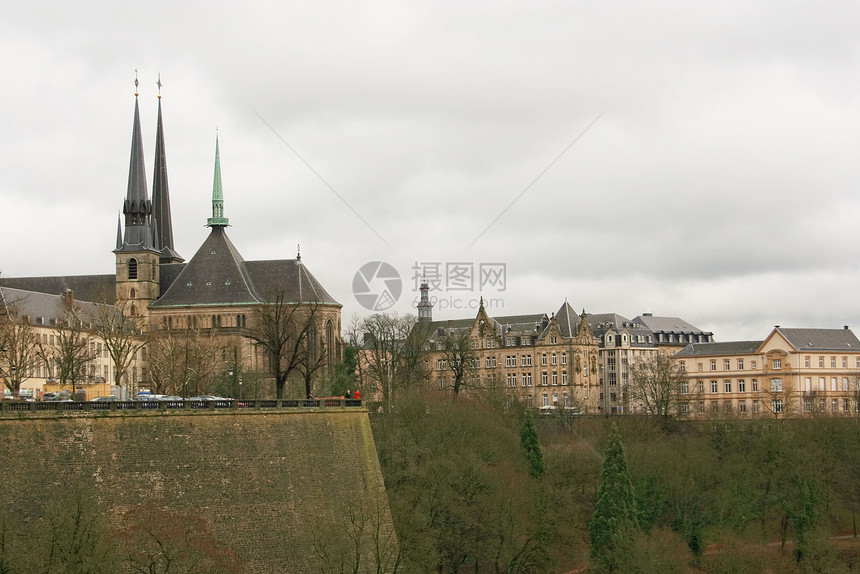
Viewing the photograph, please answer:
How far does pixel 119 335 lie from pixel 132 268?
44308 mm

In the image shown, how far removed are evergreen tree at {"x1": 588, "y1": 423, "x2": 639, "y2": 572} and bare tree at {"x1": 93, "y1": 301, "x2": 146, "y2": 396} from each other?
30336 millimetres

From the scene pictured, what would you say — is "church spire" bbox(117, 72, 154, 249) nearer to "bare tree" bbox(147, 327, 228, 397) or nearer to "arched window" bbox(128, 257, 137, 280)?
"arched window" bbox(128, 257, 137, 280)

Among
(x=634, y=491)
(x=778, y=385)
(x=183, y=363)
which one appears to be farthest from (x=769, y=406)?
(x=183, y=363)

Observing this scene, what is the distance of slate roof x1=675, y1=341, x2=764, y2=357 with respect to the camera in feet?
398

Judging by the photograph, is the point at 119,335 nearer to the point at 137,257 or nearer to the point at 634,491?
the point at 634,491

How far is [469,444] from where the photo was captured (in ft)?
241

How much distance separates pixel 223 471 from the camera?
5262 centimetres

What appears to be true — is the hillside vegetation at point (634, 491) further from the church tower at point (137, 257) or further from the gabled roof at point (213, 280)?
the church tower at point (137, 257)

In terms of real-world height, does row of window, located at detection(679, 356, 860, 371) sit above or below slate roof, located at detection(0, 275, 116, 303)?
below

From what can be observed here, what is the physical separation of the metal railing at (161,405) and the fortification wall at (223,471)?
401 millimetres

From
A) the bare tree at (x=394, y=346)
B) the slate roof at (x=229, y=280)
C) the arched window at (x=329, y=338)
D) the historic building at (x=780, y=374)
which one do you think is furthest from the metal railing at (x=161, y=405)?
the slate roof at (x=229, y=280)

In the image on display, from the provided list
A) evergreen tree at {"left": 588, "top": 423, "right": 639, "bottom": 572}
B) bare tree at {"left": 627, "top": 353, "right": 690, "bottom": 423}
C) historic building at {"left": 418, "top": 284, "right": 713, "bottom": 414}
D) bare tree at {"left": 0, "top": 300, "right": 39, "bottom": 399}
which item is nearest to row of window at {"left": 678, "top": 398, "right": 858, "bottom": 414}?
bare tree at {"left": 627, "top": 353, "right": 690, "bottom": 423}

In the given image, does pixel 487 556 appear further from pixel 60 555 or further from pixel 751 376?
pixel 751 376

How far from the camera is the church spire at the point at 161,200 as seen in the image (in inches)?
5399
